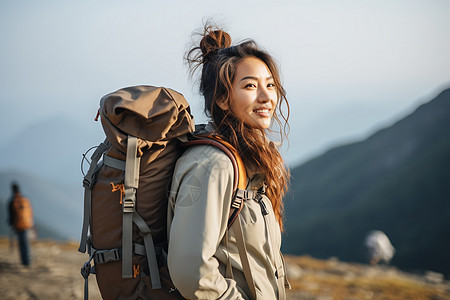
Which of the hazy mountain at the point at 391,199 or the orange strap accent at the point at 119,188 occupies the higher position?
the orange strap accent at the point at 119,188

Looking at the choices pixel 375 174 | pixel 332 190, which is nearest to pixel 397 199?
pixel 375 174

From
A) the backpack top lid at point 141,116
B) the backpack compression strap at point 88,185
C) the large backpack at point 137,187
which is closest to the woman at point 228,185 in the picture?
the large backpack at point 137,187

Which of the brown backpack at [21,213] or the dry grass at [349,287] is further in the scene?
the dry grass at [349,287]

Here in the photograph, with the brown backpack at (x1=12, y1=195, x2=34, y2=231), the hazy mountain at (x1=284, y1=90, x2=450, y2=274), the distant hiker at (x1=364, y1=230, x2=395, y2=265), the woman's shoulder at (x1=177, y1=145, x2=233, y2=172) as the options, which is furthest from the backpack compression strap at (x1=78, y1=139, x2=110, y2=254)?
the hazy mountain at (x1=284, y1=90, x2=450, y2=274)

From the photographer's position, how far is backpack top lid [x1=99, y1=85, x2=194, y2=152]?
8.57 feet

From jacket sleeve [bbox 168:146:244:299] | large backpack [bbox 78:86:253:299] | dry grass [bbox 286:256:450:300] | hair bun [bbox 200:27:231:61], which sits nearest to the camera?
jacket sleeve [bbox 168:146:244:299]

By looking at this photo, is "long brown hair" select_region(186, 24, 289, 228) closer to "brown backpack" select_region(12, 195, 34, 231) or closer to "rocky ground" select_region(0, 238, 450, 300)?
"rocky ground" select_region(0, 238, 450, 300)

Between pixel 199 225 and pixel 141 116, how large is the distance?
727mm

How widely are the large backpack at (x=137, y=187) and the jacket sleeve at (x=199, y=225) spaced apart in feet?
0.43

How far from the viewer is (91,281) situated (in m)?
9.49

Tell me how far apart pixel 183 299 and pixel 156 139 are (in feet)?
3.46

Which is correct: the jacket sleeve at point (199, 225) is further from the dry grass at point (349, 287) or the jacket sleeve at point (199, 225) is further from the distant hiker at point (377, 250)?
the distant hiker at point (377, 250)

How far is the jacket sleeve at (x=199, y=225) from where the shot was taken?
2.52 metres

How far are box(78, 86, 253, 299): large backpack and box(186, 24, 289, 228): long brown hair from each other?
0.19 m
